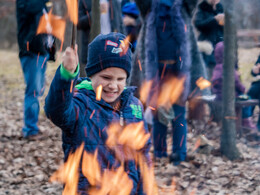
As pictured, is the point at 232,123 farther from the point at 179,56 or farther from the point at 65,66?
the point at 65,66

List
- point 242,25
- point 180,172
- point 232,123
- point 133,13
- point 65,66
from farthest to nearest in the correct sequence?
1. point 242,25
2. point 133,13
3. point 232,123
4. point 180,172
5. point 65,66

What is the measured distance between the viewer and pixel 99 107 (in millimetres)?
2637

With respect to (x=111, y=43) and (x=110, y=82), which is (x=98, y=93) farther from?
(x=111, y=43)

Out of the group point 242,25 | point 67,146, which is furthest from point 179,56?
point 242,25

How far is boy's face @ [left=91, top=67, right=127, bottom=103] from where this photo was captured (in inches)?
102

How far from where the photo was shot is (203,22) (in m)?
5.65

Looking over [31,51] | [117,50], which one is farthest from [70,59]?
[31,51]

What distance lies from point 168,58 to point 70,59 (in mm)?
2794

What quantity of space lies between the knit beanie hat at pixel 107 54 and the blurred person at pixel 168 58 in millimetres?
1971

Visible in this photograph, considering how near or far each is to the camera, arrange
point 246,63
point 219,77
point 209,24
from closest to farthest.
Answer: point 209,24 < point 219,77 < point 246,63

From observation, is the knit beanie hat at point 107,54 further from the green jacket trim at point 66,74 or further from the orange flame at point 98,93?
the green jacket trim at point 66,74

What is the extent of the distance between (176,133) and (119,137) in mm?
2222

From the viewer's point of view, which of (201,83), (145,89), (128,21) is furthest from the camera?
(128,21)

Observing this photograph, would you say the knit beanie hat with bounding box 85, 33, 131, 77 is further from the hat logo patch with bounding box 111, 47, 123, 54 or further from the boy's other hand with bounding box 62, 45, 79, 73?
the boy's other hand with bounding box 62, 45, 79, 73
